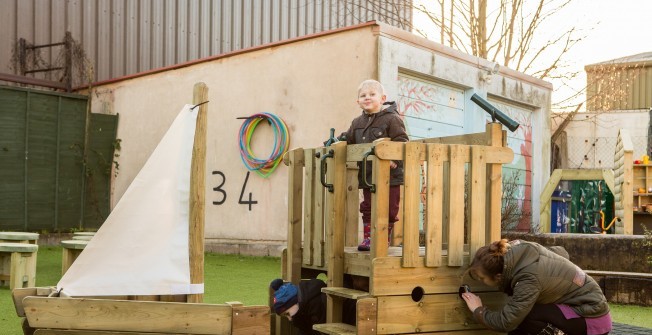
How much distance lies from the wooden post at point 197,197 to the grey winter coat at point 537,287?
74.4 inches

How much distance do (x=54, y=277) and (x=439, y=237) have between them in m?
5.72

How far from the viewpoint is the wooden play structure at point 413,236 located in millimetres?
4602

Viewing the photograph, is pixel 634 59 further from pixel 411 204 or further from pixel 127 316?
pixel 127 316

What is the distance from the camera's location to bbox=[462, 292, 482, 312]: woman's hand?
4785 mm

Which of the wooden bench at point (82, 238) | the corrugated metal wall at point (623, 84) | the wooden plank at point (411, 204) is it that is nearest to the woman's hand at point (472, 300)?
the wooden plank at point (411, 204)

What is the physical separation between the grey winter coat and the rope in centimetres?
A: 711

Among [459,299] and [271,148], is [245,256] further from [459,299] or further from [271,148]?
[459,299]

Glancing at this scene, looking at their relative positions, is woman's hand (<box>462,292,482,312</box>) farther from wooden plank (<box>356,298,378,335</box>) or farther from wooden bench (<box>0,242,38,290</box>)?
wooden bench (<box>0,242,38,290</box>)

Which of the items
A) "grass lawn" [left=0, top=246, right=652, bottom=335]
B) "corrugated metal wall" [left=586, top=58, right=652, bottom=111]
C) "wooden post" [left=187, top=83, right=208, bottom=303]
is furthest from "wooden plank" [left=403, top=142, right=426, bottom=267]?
"corrugated metal wall" [left=586, top=58, right=652, bottom=111]

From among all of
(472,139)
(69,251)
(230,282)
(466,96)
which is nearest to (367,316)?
(472,139)

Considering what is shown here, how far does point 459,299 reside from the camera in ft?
16.2

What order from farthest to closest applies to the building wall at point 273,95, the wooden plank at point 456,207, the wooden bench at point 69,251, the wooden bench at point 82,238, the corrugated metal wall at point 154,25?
the corrugated metal wall at point 154,25, the building wall at point 273,95, the wooden bench at point 82,238, the wooden bench at point 69,251, the wooden plank at point 456,207

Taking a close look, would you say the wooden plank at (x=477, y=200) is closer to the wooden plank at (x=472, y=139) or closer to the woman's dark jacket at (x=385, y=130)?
the wooden plank at (x=472, y=139)

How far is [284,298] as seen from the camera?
4.95 meters
